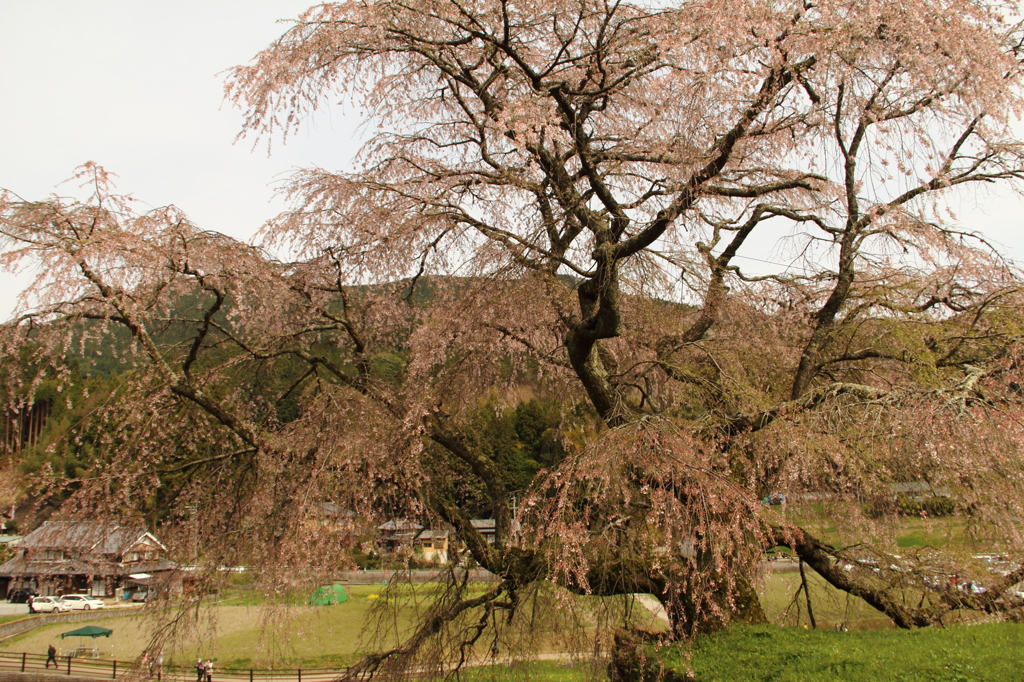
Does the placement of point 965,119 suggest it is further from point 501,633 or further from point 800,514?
point 501,633

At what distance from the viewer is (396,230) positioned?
16.7ft

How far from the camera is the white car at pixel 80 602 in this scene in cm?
2266

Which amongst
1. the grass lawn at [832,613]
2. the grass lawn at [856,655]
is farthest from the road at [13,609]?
the grass lawn at [856,655]

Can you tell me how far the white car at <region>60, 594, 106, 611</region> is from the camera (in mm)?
22656

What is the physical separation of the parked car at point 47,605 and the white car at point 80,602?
239 mm

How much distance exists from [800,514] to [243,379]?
15.8 feet

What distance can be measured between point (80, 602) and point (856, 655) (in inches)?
1113

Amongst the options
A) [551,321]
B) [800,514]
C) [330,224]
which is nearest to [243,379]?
[330,224]

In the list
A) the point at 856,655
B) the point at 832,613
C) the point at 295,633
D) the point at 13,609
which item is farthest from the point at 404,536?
the point at 13,609

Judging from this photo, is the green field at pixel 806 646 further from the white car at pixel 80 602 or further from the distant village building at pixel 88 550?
the white car at pixel 80 602

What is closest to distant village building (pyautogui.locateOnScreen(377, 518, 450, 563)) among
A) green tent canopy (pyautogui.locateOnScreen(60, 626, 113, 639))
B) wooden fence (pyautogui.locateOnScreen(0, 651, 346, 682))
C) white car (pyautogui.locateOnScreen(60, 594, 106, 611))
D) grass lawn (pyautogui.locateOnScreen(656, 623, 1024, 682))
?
grass lawn (pyautogui.locateOnScreen(656, 623, 1024, 682))

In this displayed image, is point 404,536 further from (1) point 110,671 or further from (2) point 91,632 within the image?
(2) point 91,632

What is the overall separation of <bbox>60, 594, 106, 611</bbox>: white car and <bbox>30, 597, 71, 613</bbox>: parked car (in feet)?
0.78

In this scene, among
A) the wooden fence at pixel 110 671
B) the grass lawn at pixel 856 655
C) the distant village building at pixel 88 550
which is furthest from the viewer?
the wooden fence at pixel 110 671
